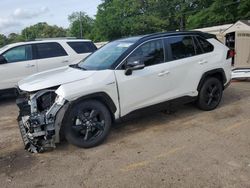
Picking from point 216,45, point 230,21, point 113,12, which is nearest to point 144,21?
point 113,12

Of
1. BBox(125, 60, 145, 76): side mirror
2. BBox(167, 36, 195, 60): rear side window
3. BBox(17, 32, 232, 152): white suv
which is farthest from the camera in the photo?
BBox(167, 36, 195, 60): rear side window

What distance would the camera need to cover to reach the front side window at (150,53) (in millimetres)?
5930

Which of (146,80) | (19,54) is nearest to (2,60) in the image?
(19,54)

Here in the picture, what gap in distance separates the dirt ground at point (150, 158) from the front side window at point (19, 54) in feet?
10.6

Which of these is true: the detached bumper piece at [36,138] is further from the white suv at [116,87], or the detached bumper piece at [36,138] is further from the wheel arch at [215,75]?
the wheel arch at [215,75]

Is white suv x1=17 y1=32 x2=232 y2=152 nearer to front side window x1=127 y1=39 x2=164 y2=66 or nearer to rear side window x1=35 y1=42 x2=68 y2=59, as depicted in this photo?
front side window x1=127 y1=39 x2=164 y2=66

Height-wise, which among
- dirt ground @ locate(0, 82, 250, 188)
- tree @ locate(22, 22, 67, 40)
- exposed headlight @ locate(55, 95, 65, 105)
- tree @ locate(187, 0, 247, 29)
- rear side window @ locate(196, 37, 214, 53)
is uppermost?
tree @ locate(22, 22, 67, 40)

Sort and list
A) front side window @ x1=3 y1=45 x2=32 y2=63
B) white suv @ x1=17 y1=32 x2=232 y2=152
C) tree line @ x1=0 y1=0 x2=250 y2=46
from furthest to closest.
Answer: tree line @ x1=0 y1=0 x2=250 y2=46
front side window @ x1=3 y1=45 x2=32 y2=63
white suv @ x1=17 y1=32 x2=232 y2=152

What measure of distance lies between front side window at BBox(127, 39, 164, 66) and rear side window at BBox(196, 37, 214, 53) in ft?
3.60

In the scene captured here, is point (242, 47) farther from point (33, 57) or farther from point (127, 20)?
point (127, 20)

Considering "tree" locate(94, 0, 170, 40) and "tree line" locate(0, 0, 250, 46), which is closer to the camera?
"tree line" locate(0, 0, 250, 46)

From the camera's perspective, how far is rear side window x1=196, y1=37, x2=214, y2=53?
6.93 metres

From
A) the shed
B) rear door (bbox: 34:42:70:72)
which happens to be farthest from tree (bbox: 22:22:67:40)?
rear door (bbox: 34:42:70:72)

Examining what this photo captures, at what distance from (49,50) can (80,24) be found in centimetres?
7016
